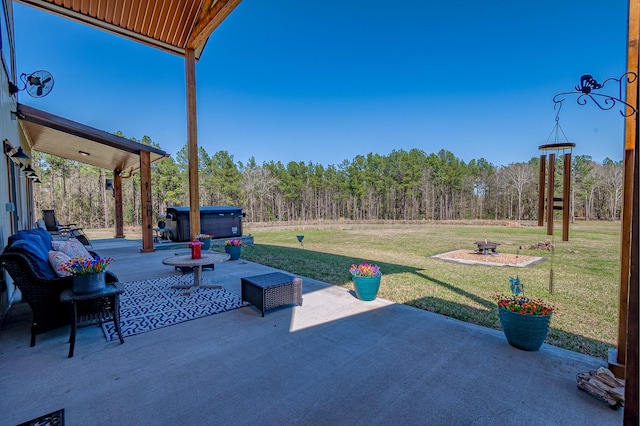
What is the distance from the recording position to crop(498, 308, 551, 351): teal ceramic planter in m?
2.27

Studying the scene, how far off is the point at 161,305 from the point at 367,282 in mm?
2498

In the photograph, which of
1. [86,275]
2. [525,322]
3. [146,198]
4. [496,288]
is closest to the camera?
[525,322]

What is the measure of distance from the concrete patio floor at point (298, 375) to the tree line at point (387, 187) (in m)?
22.7

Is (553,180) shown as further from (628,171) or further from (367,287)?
(367,287)

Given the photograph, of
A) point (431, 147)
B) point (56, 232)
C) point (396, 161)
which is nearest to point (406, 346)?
point (56, 232)

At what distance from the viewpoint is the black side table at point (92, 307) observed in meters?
2.36

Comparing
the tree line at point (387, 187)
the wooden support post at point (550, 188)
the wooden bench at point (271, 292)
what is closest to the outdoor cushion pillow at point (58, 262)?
the wooden bench at point (271, 292)

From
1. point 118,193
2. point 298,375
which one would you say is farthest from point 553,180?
point 118,193

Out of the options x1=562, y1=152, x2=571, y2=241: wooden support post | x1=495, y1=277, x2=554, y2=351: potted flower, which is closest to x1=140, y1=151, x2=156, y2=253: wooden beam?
x1=495, y1=277, x2=554, y2=351: potted flower

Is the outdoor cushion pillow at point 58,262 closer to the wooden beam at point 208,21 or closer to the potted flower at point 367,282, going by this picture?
the potted flower at point 367,282

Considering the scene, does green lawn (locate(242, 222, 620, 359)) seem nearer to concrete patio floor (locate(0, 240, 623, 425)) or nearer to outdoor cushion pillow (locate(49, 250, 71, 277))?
concrete patio floor (locate(0, 240, 623, 425))

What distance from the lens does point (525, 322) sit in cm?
229

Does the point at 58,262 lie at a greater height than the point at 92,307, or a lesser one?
greater

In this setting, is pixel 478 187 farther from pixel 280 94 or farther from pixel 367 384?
pixel 367 384
